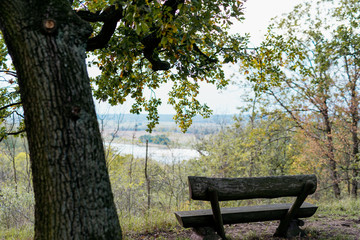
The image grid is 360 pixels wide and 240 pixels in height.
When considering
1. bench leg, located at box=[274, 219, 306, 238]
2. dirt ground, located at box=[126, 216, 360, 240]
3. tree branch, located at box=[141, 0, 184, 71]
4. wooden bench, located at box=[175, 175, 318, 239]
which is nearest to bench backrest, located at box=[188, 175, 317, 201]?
wooden bench, located at box=[175, 175, 318, 239]

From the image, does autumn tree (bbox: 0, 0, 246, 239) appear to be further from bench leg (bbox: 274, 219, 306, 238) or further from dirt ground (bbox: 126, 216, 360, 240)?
bench leg (bbox: 274, 219, 306, 238)

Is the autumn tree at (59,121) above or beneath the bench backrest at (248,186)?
above

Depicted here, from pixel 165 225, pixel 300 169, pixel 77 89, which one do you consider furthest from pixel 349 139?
pixel 77 89

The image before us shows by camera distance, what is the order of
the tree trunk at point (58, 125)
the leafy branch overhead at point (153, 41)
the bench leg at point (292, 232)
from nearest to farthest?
1. the tree trunk at point (58, 125)
2. the leafy branch overhead at point (153, 41)
3. the bench leg at point (292, 232)

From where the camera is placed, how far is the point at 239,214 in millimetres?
4066

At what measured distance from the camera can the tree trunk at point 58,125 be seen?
6.86 ft

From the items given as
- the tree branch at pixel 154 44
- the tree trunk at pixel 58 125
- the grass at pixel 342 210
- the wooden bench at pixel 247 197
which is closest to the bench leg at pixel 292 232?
the wooden bench at pixel 247 197

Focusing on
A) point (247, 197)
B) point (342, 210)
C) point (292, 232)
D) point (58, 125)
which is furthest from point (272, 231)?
point (58, 125)

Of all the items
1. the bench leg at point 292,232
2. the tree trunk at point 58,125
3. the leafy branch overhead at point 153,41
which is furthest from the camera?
the bench leg at point 292,232

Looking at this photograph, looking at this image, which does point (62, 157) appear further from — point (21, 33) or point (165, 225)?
point (165, 225)

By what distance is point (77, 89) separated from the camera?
2209 mm

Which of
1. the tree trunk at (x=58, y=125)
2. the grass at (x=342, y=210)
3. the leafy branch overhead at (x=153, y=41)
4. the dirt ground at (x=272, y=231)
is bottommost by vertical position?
the grass at (x=342, y=210)

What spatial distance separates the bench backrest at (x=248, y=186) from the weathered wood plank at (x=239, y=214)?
1.09ft

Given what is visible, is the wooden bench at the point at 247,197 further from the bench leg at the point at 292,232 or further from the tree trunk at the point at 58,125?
the tree trunk at the point at 58,125
